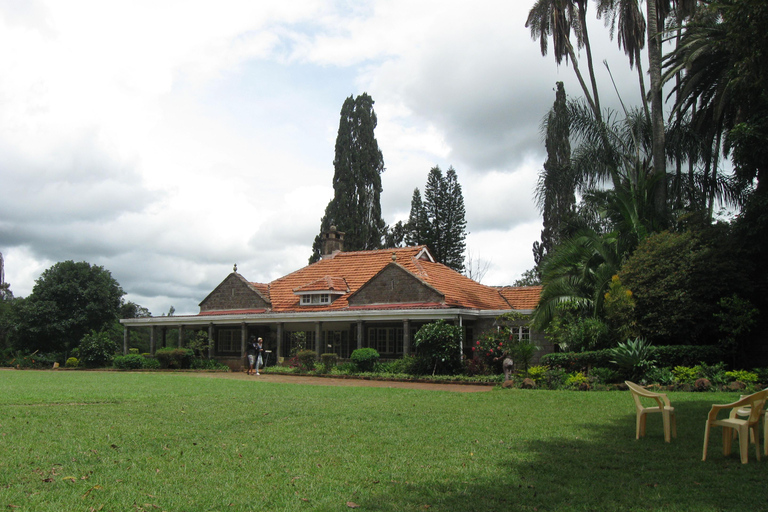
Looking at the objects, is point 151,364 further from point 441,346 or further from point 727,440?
point 727,440

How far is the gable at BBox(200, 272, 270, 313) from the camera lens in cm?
2920

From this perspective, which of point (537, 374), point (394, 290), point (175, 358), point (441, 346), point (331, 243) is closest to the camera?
point (537, 374)

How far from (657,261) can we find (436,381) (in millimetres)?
7339

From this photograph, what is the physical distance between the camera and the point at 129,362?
2659 centimetres

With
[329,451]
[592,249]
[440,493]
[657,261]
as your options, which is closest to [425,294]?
[592,249]

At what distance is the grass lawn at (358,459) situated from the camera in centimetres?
553

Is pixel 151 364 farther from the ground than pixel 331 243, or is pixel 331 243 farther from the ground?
pixel 331 243

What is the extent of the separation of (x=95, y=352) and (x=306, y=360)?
11702mm

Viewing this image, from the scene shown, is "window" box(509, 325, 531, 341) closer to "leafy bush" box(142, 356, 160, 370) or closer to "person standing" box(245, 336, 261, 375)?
"person standing" box(245, 336, 261, 375)

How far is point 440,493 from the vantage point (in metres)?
5.76

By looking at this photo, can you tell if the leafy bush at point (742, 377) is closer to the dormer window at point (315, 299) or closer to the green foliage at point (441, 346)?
the green foliage at point (441, 346)

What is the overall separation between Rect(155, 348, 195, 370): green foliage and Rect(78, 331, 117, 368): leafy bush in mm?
3835

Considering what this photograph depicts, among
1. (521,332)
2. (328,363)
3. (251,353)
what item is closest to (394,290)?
(328,363)

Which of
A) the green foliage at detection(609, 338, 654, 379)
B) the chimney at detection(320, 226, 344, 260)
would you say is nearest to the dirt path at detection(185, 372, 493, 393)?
the green foliage at detection(609, 338, 654, 379)
